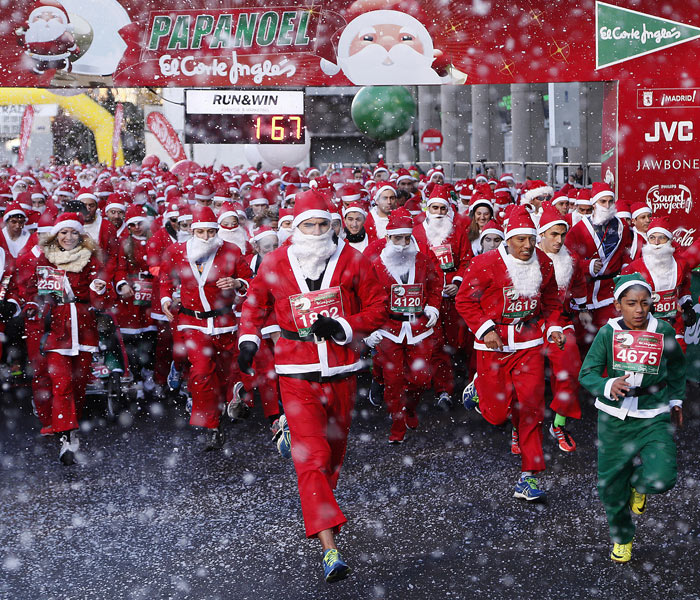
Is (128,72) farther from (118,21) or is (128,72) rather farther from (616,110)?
(616,110)

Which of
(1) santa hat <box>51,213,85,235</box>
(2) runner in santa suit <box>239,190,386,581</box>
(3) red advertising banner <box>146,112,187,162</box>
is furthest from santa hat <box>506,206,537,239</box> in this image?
(3) red advertising banner <box>146,112,187,162</box>

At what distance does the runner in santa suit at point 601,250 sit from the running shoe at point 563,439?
1619 millimetres

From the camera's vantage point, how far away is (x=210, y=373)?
8.77 m

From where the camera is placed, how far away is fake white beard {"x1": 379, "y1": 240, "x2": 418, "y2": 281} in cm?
887

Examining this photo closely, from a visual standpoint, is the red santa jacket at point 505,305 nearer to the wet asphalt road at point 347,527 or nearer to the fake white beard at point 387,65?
the wet asphalt road at point 347,527

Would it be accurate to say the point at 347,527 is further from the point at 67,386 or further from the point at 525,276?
the point at 67,386

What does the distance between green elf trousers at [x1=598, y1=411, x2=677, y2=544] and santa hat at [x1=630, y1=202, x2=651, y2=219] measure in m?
4.86

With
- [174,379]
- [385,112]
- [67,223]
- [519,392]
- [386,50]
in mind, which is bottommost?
[174,379]

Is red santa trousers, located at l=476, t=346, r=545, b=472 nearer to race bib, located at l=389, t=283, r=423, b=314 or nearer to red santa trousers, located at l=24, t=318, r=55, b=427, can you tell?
race bib, located at l=389, t=283, r=423, b=314

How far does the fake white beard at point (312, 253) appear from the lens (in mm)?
6078

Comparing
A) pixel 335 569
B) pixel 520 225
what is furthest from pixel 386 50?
pixel 335 569

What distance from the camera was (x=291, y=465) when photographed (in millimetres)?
8078

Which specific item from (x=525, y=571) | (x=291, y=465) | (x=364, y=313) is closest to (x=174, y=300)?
(x=291, y=465)

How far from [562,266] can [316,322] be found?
3284mm
